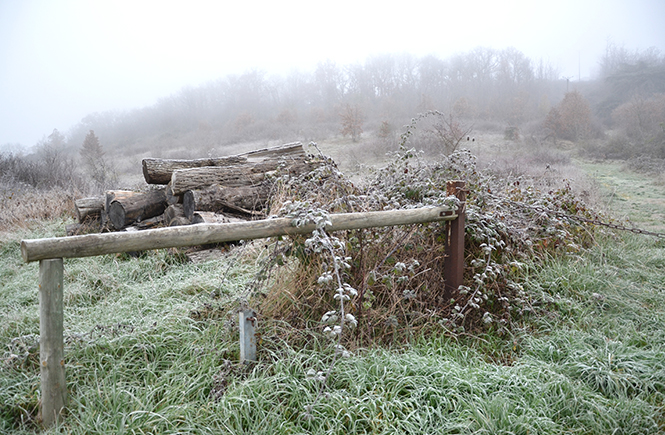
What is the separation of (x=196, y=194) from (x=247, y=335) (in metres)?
3.48

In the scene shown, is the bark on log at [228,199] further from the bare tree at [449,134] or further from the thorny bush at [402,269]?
the bare tree at [449,134]

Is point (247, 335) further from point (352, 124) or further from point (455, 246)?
point (352, 124)

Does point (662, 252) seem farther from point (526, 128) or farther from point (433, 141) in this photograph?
point (526, 128)

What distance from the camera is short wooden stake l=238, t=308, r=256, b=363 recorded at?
2.42 metres

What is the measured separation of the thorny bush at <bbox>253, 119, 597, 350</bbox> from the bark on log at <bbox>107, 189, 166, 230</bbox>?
325cm

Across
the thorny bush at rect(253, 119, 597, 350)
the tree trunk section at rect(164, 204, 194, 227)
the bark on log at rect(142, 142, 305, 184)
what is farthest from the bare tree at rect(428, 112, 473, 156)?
the tree trunk section at rect(164, 204, 194, 227)

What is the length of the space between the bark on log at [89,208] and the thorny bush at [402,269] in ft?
15.0

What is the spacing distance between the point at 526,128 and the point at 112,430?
81.0ft

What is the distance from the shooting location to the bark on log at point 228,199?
17.9ft

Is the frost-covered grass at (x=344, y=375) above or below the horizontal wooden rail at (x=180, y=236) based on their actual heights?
below

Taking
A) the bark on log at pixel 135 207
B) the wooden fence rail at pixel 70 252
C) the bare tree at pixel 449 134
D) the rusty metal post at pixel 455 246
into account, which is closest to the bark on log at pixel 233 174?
the bark on log at pixel 135 207

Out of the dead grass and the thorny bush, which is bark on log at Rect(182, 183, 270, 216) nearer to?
the thorny bush

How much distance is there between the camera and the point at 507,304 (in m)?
3.25

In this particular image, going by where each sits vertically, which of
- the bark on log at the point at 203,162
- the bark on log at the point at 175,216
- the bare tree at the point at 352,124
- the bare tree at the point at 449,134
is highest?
the bare tree at the point at 352,124
